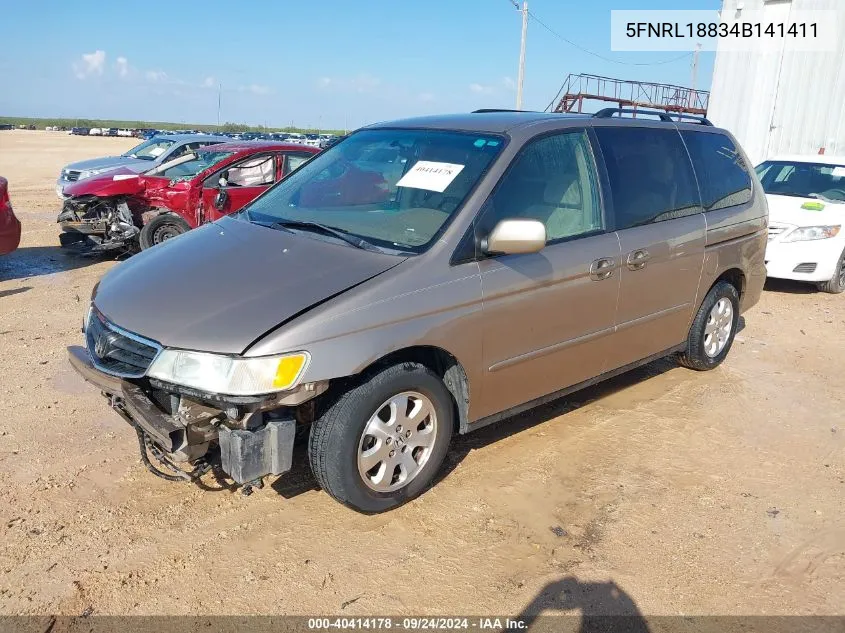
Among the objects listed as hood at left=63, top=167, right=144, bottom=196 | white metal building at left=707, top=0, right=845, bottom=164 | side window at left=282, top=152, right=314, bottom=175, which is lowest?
hood at left=63, top=167, right=144, bottom=196

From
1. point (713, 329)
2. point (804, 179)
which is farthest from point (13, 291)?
point (804, 179)

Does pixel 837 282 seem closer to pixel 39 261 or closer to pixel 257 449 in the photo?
pixel 257 449

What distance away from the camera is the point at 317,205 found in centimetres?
407

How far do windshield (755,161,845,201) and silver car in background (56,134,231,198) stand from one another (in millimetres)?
9361

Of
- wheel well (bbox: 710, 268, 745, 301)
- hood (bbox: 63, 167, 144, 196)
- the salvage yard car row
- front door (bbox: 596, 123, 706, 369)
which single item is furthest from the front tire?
hood (bbox: 63, 167, 144, 196)

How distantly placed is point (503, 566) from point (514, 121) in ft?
8.14

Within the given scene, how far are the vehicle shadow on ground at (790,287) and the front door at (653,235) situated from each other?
4.80 metres

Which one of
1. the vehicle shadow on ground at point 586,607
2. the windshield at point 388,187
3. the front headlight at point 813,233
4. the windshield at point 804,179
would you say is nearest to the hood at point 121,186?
the windshield at point 388,187

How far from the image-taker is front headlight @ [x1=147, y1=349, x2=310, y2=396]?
2822mm


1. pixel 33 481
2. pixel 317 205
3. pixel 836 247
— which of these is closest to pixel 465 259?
pixel 317 205

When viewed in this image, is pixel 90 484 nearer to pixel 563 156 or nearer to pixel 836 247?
pixel 563 156

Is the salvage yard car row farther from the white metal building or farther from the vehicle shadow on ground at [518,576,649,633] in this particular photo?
the white metal building

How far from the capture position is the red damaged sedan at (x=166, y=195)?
8.79 meters

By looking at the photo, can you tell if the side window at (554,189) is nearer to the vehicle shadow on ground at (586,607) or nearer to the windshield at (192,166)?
the vehicle shadow on ground at (586,607)
